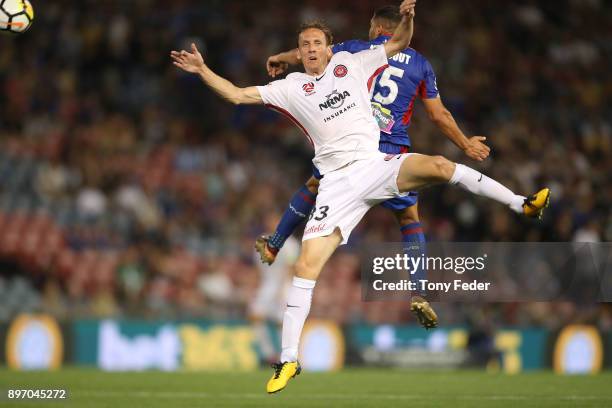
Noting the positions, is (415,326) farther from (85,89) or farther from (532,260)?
(85,89)

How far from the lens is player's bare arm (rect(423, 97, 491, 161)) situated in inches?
384

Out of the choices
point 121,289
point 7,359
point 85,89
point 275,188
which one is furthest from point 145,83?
point 7,359

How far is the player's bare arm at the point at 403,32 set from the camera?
9109 mm

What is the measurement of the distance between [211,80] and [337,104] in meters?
1.07

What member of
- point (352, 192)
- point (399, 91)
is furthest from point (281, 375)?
point (399, 91)

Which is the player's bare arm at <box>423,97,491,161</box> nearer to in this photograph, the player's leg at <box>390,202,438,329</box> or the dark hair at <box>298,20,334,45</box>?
the player's leg at <box>390,202,438,329</box>

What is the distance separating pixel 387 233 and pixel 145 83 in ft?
17.7

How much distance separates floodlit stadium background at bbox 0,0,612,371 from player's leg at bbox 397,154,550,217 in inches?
306

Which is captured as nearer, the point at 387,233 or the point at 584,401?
the point at 584,401

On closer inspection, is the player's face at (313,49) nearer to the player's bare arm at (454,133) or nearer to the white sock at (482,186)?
the player's bare arm at (454,133)

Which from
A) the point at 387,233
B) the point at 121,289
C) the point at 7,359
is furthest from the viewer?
the point at 387,233

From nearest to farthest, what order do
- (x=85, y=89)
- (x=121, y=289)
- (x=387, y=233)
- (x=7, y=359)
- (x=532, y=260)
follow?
(x=532, y=260) → (x=7, y=359) → (x=121, y=289) → (x=387, y=233) → (x=85, y=89)

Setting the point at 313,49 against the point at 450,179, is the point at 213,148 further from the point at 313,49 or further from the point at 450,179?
the point at 450,179

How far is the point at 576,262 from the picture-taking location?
10852mm
